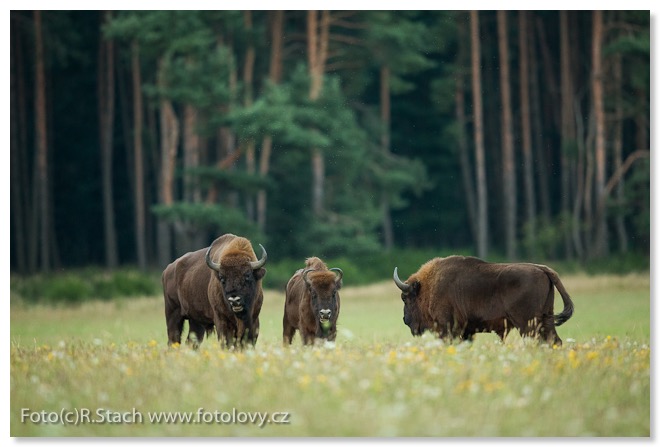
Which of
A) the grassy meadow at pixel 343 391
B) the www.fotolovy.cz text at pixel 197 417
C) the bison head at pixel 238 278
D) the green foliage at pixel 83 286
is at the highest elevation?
the bison head at pixel 238 278

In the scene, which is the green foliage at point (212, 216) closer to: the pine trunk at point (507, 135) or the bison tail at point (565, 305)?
the pine trunk at point (507, 135)

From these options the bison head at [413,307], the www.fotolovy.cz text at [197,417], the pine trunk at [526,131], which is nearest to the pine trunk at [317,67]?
the pine trunk at [526,131]

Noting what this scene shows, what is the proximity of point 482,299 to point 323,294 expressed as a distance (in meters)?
1.99

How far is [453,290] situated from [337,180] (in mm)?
17381

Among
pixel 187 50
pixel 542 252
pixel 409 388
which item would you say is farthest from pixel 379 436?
pixel 542 252

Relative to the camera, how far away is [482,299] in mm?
13102

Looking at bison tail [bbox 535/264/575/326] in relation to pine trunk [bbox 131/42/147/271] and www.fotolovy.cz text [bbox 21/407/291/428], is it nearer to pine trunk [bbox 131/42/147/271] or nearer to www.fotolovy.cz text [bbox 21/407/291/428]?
www.fotolovy.cz text [bbox 21/407/291/428]

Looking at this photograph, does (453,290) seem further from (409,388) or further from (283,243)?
(283,243)

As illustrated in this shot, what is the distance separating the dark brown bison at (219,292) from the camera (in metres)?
12.5

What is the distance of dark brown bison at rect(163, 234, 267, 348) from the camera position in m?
12.5

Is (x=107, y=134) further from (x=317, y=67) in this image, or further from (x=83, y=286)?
(x=83, y=286)

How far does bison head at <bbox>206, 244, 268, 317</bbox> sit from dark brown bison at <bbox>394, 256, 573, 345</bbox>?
187 cm

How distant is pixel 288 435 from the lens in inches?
374

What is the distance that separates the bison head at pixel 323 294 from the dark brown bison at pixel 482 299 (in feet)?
3.04
